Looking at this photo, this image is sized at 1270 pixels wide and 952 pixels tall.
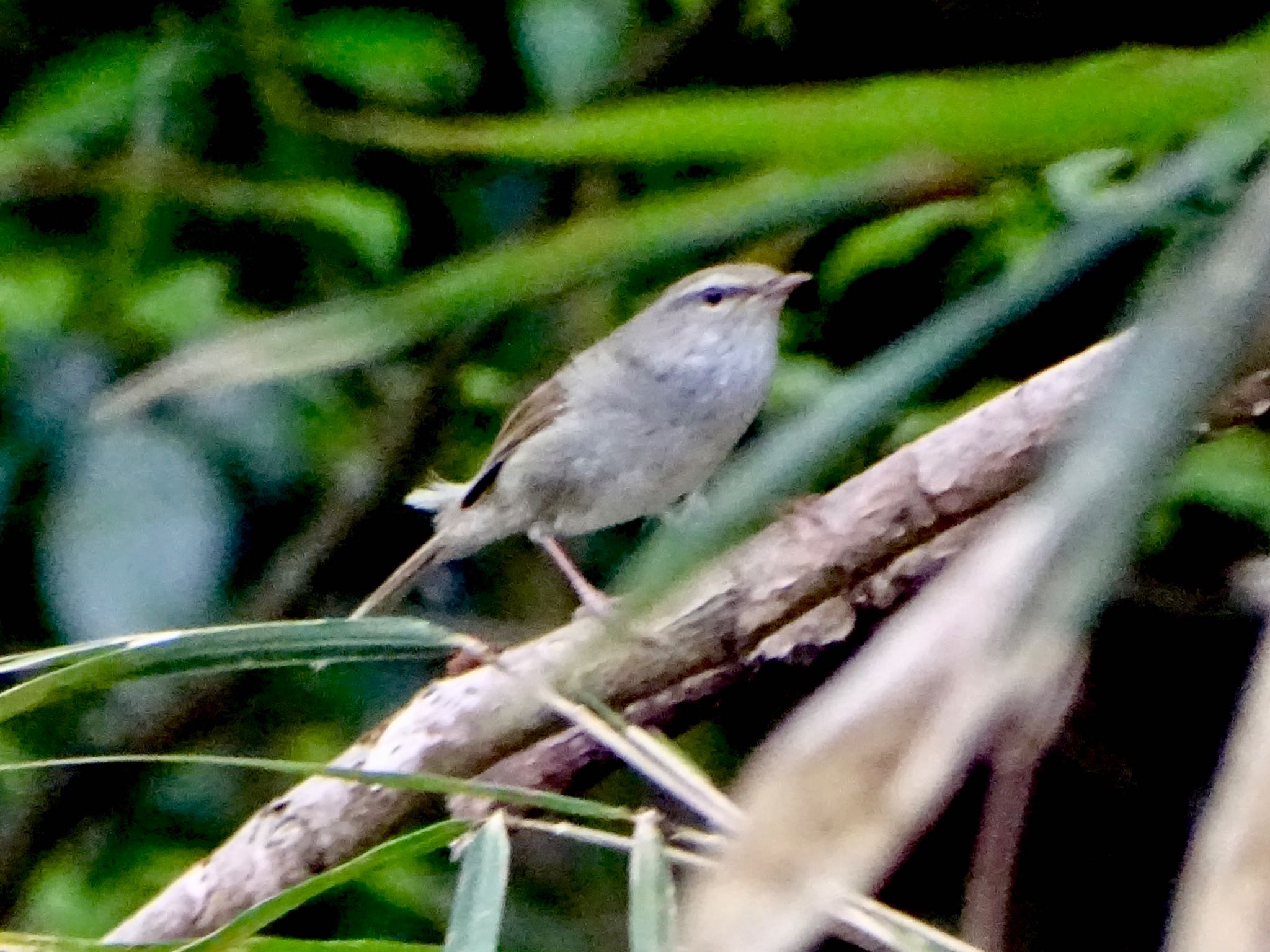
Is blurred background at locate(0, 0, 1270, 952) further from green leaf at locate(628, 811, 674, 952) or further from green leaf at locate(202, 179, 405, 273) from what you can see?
green leaf at locate(628, 811, 674, 952)

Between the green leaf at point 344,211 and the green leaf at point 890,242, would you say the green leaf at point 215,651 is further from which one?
the green leaf at point 344,211

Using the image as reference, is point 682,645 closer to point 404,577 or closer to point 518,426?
point 518,426

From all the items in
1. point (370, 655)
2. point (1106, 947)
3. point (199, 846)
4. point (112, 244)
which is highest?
point (112, 244)

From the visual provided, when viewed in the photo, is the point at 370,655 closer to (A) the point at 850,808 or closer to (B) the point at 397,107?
(A) the point at 850,808

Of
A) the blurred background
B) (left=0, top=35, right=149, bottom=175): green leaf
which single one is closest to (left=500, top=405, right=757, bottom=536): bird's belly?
the blurred background

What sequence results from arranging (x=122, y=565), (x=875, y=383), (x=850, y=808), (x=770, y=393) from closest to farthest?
(x=850, y=808) → (x=875, y=383) → (x=122, y=565) → (x=770, y=393)

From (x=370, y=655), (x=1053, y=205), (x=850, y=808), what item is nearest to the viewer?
(x=850, y=808)

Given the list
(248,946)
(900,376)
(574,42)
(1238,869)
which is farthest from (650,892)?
(574,42)

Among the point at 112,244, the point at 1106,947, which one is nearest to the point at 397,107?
the point at 112,244
